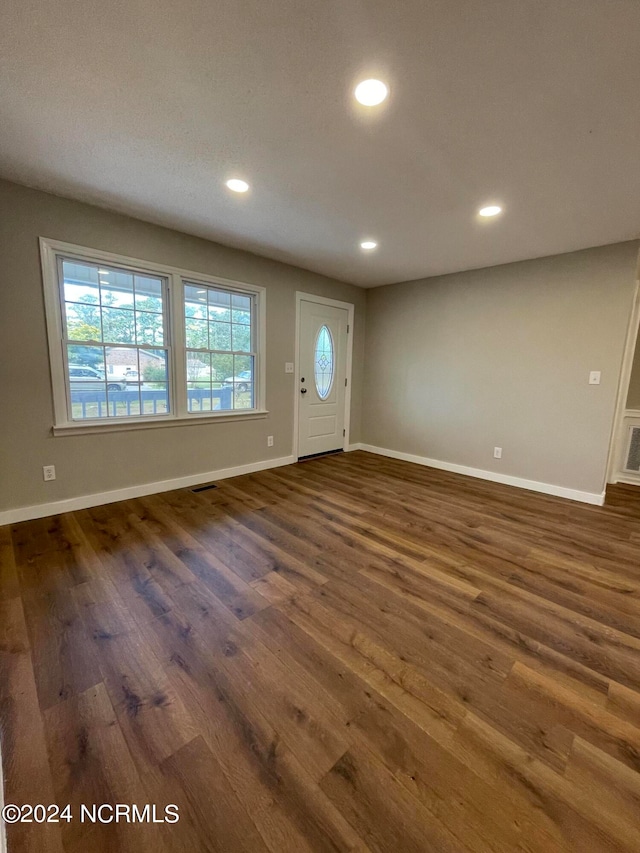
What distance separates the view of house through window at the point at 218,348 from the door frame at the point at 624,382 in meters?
3.81

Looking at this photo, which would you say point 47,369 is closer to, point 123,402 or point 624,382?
point 123,402

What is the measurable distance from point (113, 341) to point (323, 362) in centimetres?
259

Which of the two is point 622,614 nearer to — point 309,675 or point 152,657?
point 309,675

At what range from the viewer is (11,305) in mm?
2543

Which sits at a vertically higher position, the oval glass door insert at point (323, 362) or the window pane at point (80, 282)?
the window pane at point (80, 282)

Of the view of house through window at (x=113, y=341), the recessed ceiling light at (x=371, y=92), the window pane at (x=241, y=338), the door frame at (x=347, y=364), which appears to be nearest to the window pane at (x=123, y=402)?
the view of house through window at (x=113, y=341)

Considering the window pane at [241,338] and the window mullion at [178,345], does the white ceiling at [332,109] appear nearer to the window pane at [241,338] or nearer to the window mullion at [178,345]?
the window mullion at [178,345]

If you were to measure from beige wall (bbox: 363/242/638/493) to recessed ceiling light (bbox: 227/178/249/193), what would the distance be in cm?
284

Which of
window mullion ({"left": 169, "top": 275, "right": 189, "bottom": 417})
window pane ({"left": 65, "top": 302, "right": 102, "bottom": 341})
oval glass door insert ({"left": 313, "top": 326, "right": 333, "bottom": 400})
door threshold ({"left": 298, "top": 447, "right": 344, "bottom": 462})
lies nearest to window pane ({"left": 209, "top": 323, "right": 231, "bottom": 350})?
window mullion ({"left": 169, "top": 275, "right": 189, "bottom": 417})

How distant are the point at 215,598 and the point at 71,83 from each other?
8.60ft

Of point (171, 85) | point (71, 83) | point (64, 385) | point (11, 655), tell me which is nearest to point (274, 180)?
point (171, 85)

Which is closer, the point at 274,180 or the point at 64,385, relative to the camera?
the point at 274,180

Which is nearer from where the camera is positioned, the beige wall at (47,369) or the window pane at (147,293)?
the beige wall at (47,369)

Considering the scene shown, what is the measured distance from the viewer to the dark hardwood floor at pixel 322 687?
3.20ft
